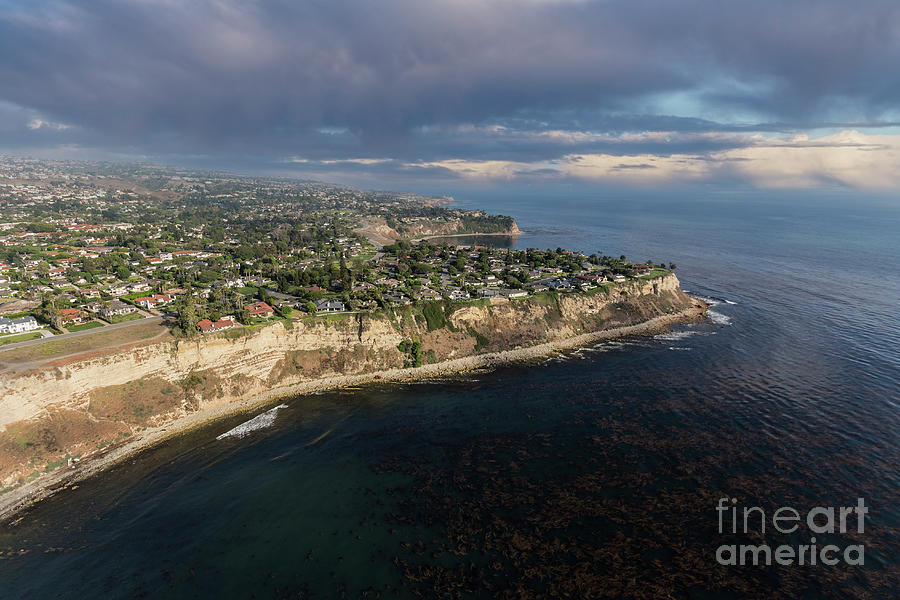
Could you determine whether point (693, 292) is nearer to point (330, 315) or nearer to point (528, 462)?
point (528, 462)

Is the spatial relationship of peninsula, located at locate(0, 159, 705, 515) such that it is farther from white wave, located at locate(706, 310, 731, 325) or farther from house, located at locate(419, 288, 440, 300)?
white wave, located at locate(706, 310, 731, 325)

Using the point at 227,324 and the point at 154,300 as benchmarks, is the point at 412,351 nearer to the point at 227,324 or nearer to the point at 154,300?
the point at 227,324

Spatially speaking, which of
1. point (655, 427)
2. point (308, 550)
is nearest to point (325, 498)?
point (308, 550)

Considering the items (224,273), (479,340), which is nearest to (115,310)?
(224,273)

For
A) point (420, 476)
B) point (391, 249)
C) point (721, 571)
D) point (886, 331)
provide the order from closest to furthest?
1. point (721, 571)
2. point (420, 476)
3. point (886, 331)
4. point (391, 249)

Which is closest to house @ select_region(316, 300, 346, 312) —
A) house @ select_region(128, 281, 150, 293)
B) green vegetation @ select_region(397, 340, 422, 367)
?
green vegetation @ select_region(397, 340, 422, 367)

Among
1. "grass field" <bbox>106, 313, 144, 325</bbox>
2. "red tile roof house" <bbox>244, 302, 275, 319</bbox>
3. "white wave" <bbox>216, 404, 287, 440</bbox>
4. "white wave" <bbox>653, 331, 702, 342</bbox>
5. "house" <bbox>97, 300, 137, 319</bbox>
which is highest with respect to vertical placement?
"red tile roof house" <bbox>244, 302, 275, 319</bbox>
